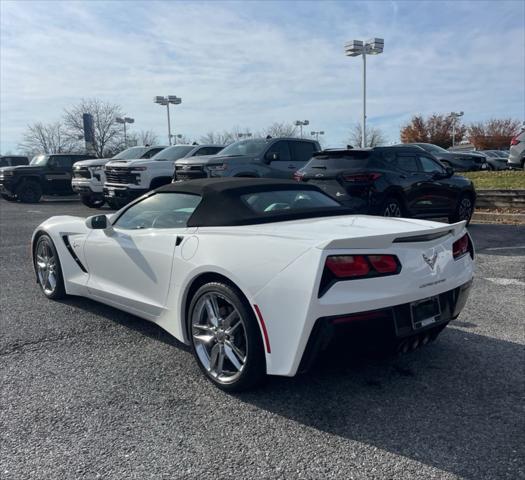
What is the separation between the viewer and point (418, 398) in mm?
3146

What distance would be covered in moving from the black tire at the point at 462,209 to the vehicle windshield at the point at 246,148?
4492 mm

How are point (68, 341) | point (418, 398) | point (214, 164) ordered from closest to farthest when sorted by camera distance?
1. point (418, 398)
2. point (68, 341)
3. point (214, 164)

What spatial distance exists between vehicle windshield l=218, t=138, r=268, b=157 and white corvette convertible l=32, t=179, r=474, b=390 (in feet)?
24.9

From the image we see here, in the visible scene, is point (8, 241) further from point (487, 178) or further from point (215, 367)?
point (487, 178)

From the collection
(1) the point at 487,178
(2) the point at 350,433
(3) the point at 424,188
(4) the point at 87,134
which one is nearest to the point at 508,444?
(2) the point at 350,433

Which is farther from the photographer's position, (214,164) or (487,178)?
(487,178)

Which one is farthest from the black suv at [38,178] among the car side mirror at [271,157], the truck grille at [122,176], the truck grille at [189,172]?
the car side mirror at [271,157]

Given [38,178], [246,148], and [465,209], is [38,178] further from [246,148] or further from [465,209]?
[465,209]

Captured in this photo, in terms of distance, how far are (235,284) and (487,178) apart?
15.0 meters

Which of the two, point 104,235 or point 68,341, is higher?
point 104,235

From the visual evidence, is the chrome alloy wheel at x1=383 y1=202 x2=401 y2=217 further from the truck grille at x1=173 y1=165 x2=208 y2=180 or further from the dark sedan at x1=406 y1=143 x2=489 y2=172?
the dark sedan at x1=406 y1=143 x2=489 y2=172

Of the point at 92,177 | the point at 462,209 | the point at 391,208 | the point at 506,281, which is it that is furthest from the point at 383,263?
the point at 92,177

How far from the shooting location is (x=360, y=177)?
8.34 m

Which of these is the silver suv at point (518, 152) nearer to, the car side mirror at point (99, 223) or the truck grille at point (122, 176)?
the truck grille at point (122, 176)
